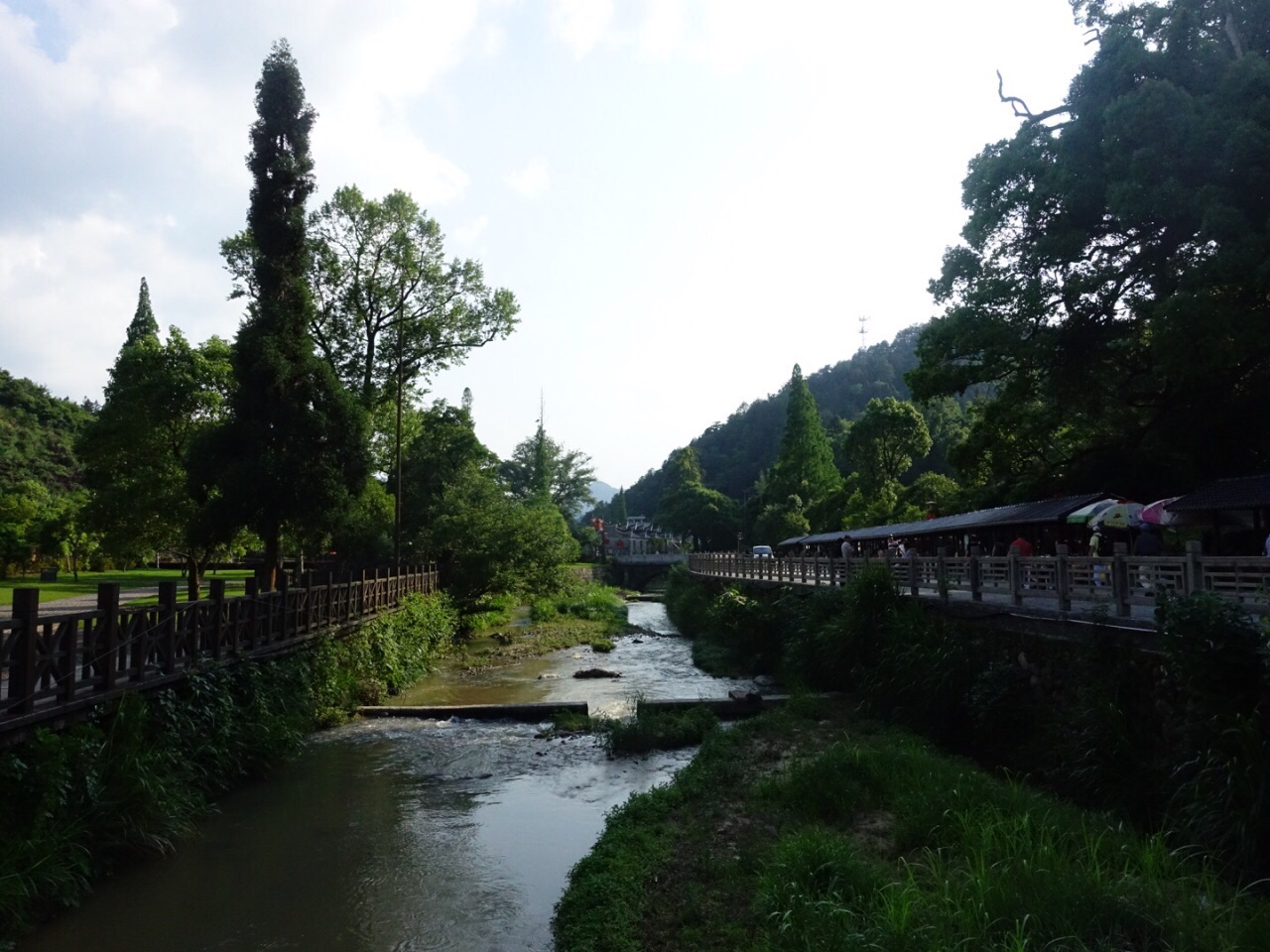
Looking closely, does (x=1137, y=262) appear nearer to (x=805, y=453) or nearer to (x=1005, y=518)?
(x=1005, y=518)

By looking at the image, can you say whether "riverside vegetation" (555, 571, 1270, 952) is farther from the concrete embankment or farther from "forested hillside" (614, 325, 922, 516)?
"forested hillside" (614, 325, 922, 516)

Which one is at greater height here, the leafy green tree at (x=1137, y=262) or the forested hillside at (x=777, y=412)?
the forested hillside at (x=777, y=412)

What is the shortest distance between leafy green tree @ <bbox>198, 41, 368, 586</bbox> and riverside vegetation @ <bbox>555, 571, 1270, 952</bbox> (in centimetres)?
1321

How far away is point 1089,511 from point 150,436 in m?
26.1

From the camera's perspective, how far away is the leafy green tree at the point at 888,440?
4931 cm

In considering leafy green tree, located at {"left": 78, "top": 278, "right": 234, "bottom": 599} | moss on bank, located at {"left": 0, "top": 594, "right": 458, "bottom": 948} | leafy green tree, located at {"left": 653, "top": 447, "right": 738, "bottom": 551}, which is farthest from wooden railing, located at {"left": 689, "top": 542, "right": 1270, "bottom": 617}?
leafy green tree, located at {"left": 653, "top": 447, "right": 738, "bottom": 551}

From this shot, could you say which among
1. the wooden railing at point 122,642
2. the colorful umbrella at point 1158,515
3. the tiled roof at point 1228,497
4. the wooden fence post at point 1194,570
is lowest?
the wooden railing at point 122,642

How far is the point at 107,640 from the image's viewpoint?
942cm

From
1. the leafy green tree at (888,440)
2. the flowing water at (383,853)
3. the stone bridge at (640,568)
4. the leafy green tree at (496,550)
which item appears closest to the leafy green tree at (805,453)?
the leafy green tree at (888,440)

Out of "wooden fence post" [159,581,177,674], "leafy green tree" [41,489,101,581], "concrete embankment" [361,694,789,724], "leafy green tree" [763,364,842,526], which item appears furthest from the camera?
"leafy green tree" [763,364,842,526]

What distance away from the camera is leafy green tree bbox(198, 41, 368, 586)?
68.8 ft

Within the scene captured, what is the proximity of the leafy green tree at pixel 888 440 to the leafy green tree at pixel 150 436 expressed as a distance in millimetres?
35554

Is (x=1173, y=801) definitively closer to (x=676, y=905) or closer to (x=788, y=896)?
(x=788, y=896)

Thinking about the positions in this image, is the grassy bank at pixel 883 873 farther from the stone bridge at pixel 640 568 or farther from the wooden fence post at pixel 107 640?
the stone bridge at pixel 640 568
